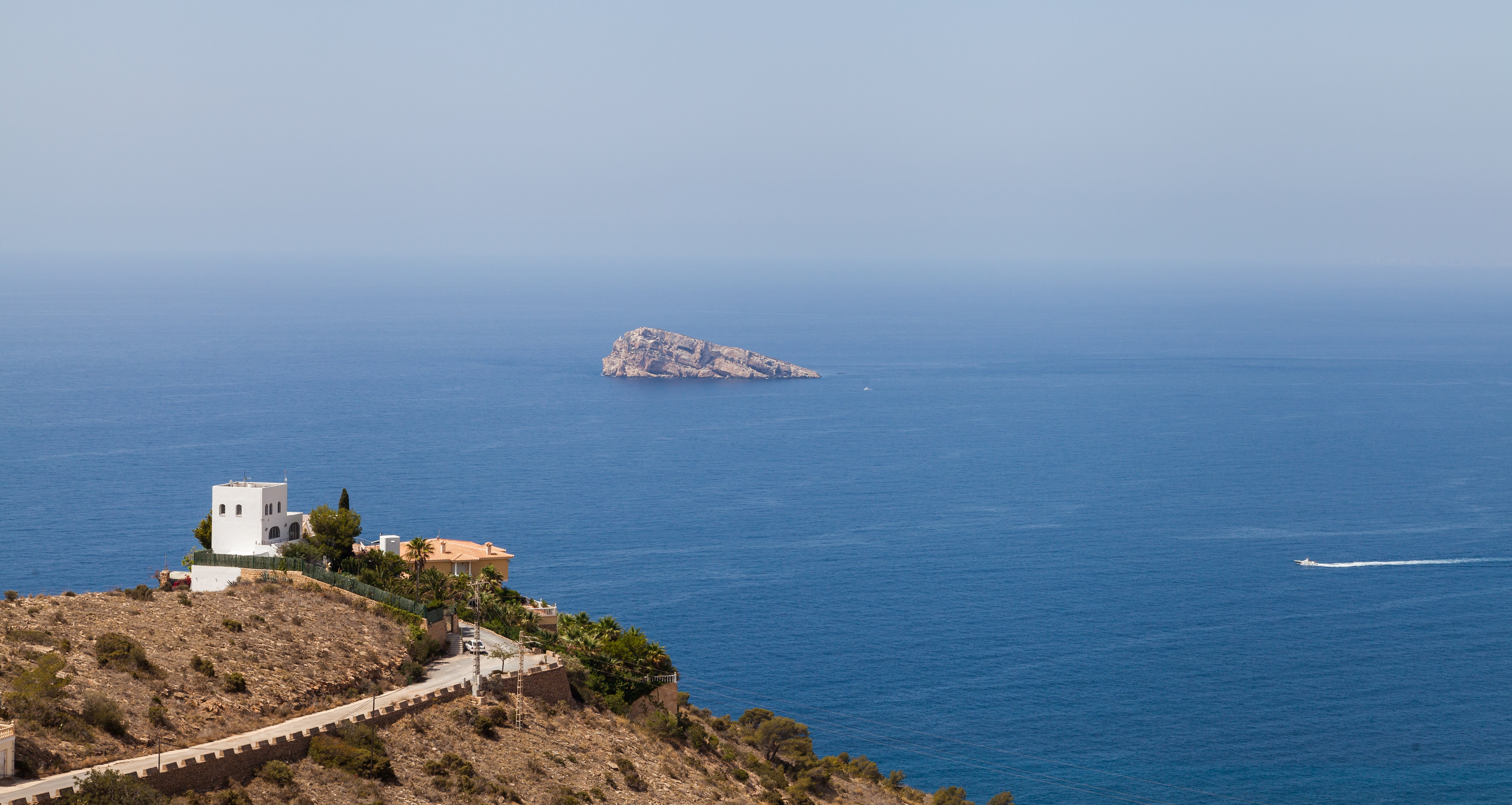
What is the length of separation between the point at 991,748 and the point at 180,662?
42.0 metres

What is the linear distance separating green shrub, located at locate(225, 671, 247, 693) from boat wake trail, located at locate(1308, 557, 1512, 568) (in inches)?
3286

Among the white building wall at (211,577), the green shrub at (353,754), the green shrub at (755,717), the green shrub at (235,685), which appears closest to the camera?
the green shrub at (353,754)

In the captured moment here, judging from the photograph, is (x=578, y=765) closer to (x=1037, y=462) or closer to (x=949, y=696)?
(x=949, y=696)

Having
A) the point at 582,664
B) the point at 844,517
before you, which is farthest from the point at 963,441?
the point at 582,664

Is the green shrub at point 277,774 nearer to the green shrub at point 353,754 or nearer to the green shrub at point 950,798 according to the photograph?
the green shrub at point 353,754

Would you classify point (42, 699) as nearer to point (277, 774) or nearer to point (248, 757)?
point (248, 757)

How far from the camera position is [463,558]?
2537 inches

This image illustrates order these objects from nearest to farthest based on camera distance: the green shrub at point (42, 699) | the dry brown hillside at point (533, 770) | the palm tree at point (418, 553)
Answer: the green shrub at point (42, 699) → the dry brown hillside at point (533, 770) → the palm tree at point (418, 553)

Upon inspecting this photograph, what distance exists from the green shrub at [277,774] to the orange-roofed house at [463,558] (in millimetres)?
23756

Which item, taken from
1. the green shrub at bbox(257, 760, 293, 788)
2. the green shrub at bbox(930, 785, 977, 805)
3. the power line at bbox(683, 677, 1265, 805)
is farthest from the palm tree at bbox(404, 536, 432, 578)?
the power line at bbox(683, 677, 1265, 805)

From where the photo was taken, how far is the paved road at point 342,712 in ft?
108

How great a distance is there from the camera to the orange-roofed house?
6281 cm

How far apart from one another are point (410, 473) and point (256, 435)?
26.2 meters

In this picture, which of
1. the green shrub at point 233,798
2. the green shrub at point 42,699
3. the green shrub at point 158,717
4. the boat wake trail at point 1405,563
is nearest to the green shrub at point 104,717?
the green shrub at point 42,699
